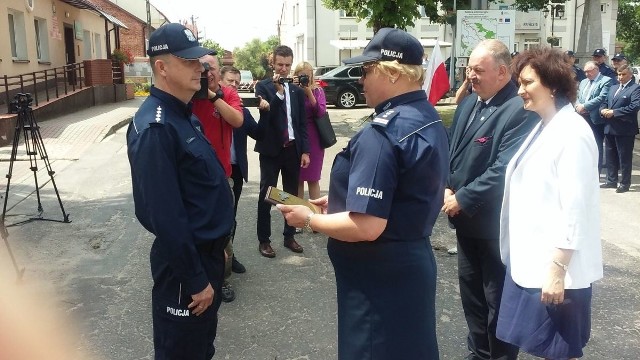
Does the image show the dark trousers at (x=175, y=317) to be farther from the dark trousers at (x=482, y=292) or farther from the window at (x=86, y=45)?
the window at (x=86, y=45)

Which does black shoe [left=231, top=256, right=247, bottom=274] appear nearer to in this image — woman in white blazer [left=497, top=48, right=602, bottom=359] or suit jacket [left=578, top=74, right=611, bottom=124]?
woman in white blazer [left=497, top=48, right=602, bottom=359]

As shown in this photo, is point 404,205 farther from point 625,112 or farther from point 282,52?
point 625,112

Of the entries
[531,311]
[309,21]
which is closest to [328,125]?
[531,311]

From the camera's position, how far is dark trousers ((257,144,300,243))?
5.20 metres

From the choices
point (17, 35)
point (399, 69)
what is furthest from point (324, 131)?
point (17, 35)

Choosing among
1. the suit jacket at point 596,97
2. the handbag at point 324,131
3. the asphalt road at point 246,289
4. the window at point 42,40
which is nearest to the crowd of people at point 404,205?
the asphalt road at point 246,289

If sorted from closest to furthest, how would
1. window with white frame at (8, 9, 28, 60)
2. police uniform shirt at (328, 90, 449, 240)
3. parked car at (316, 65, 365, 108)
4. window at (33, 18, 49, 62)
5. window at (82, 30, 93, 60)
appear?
1. police uniform shirt at (328, 90, 449, 240)
2. window with white frame at (8, 9, 28, 60)
3. window at (33, 18, 49, 62)
4. parked car at (316, 65, 365, 108)
5. window at (82, 30, 93, 60)

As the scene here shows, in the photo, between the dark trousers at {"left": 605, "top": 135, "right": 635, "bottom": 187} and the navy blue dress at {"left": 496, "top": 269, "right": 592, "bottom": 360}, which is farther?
the dark trousers at {"left": 605, "top": 135, "right": 635, "bottom": 187}

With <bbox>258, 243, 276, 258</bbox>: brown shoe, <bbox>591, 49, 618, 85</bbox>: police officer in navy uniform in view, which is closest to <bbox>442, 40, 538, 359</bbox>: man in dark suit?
<bbox>258, 243, 276, 258</bbox>: brown shoe

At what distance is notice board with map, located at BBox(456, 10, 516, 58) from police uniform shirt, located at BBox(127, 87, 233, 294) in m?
10.5

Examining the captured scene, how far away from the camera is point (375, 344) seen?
2148 mm

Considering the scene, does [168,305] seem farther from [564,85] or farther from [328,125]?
[328,125]

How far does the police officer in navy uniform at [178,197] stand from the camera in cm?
221

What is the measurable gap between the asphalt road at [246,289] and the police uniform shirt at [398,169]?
5.62 feet
